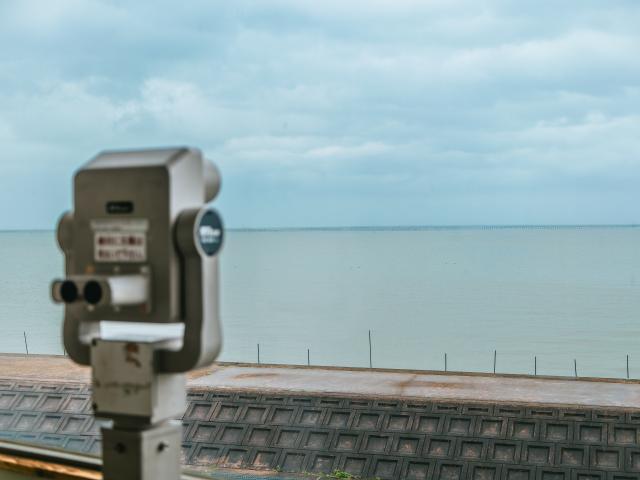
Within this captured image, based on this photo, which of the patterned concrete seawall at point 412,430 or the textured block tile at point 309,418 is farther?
the textured block tile at point 309,418

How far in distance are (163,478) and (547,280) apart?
139 feet

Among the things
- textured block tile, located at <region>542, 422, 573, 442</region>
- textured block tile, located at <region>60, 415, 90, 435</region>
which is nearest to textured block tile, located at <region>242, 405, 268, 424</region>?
textured block tile, located at <region>542, 422, 573, 442</region>

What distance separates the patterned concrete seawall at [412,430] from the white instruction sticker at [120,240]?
15.3m

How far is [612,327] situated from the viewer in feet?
62.6

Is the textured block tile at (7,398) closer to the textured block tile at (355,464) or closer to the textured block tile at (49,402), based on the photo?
the textured block tile at (49,402)

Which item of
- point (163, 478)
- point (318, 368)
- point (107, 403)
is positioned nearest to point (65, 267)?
point (107, 403)

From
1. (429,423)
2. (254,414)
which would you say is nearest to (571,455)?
(429,423)

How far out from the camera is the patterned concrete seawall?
16.6m

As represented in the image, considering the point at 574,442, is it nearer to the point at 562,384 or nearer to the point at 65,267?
the point at 562,384

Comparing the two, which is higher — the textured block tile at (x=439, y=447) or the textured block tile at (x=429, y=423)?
the textured block tile at (x=429, y=423)

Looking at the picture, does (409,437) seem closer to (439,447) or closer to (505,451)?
(439,447)

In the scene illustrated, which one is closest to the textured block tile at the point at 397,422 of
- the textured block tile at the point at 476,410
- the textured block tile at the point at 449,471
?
the textured block tile at the point at 449,471

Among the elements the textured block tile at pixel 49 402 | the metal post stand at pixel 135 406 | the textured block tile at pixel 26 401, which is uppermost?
the metal post stand at pixel 135 406

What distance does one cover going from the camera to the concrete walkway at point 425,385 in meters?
18.1
